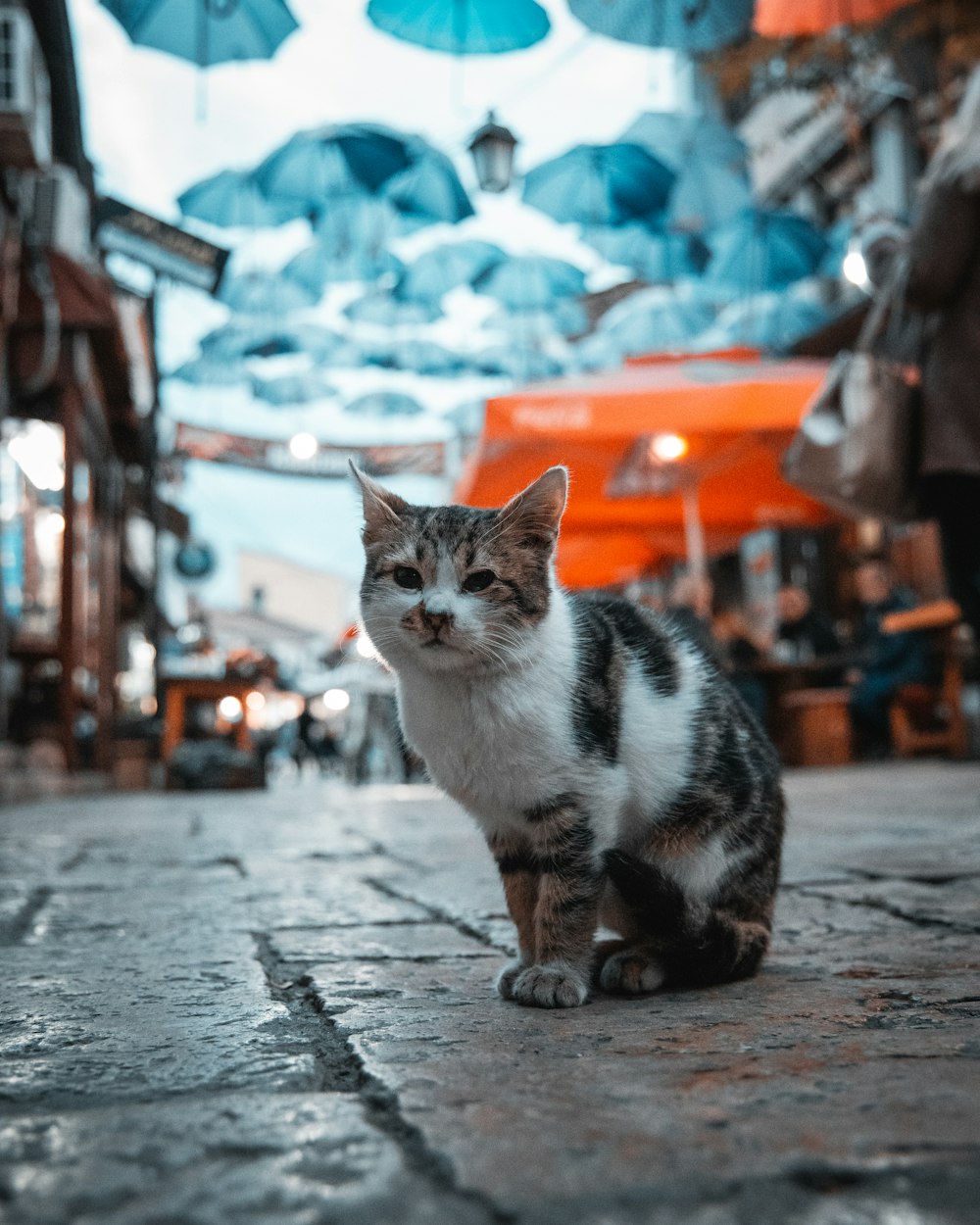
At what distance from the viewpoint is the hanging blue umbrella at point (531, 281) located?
10.6 m

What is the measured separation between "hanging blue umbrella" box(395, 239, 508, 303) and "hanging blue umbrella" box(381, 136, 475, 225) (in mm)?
1729

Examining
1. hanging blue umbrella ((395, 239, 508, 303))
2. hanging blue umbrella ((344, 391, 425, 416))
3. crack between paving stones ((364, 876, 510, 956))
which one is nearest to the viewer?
crack between paving stones ((364, 876, 510, 956))

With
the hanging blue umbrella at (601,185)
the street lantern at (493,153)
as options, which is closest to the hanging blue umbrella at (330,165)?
the street lantern at (493,153)

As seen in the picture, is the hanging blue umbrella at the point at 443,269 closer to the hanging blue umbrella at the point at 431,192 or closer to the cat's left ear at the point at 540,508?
the hanging blue umbrella at the point at 431,192

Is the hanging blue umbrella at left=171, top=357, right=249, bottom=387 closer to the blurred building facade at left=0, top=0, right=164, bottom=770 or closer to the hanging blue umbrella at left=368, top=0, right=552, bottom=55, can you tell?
the blurred building facade at left=0, top=0, right=164, bottom=770

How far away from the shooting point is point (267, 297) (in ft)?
36.3

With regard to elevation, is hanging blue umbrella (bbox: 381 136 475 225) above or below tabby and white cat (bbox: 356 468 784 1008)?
above

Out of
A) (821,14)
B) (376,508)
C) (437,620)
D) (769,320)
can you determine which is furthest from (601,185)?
(437,620)

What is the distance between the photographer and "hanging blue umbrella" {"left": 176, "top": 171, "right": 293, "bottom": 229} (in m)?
8.92

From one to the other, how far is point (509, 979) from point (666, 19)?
6442 millimetres

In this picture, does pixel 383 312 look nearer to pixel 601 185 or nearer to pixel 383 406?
pixel 383 406

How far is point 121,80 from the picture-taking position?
932cm

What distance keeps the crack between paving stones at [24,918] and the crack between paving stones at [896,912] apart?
5.42 feet

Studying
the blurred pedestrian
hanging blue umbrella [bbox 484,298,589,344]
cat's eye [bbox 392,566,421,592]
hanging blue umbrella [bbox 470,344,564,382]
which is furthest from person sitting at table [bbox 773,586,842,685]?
cat's eye [bbox 392,566,421,592]
